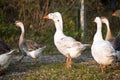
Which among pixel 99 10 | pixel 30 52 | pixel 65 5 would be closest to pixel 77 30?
pixel 65 5

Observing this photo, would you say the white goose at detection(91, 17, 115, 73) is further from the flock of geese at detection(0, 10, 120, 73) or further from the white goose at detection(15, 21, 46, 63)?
the white goose at detection(15, 21, 46, 63)

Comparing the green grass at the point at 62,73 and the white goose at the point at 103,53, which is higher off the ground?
the white goose at the point at 103,53

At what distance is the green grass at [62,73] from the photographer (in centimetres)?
1058

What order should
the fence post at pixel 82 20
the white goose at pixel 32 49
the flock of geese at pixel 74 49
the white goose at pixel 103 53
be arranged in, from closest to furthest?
the white goose at pixel 103 53 < the flock of geese at pixel 74 49 < the white goose at pixel 32 49 < the fence post at pixel 82 20

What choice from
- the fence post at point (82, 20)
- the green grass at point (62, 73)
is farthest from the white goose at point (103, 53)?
the fence post at point (82, 20)

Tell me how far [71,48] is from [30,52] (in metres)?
2.02

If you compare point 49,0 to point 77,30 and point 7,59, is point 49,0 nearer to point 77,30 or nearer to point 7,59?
point 77,30

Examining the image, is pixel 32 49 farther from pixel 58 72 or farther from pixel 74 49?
pixel 58 72

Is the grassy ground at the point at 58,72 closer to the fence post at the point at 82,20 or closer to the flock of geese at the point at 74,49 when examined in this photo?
the flock of geese at the point at 74,49

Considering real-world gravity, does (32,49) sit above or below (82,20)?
above

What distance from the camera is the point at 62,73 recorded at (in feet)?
35.9

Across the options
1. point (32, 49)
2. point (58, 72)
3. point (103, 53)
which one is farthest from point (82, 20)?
point (103, 53)

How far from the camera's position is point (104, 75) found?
35.1 ft

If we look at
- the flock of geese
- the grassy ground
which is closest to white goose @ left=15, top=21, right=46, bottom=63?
the flock of geese
